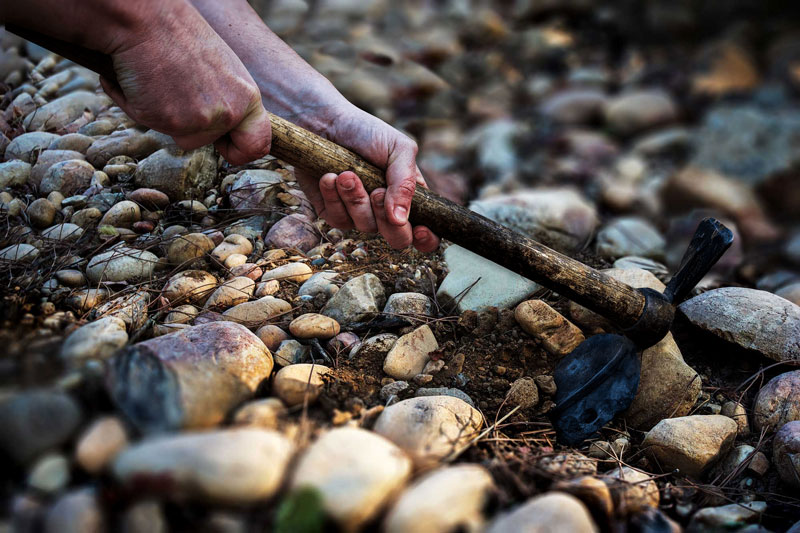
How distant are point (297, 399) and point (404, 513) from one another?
0.33 metres

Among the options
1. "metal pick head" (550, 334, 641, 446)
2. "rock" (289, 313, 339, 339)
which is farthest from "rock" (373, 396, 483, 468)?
"rock" (289, 313, 339, 339)

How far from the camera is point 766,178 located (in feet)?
18.1

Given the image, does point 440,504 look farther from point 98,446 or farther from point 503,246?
point 503,246

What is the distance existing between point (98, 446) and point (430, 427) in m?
0.72

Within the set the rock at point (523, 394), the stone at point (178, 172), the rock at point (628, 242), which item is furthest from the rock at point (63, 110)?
the rock at point (628, 242)

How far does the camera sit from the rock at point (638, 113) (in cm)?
598

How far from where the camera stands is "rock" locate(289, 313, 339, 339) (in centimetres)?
183

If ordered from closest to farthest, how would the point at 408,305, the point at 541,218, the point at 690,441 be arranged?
the point at 690,441 < the point at 408,305 < the point at 541,218

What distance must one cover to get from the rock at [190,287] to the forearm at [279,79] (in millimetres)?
693

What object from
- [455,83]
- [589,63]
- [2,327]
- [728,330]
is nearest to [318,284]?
[2,327]

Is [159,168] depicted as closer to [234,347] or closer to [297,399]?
[234,347]

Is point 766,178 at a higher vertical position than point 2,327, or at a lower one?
lower

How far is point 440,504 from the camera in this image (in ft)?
2.73

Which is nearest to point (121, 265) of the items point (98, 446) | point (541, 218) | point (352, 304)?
point (352, 304)
